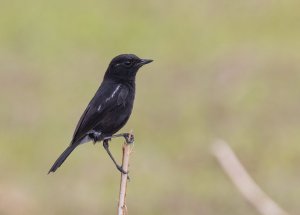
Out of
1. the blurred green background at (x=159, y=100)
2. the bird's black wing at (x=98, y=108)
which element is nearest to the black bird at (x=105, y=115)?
the bird's black wing at (x=98, y=108)

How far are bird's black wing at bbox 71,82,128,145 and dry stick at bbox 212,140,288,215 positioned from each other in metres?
3.57

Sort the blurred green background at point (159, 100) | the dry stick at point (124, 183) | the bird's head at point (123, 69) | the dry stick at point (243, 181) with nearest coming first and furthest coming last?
the dry stick at point (124, 183) → the bird's head at point (123, 69) → the dry stick at point (243, 181) → the blurred green background at point (159, 100)

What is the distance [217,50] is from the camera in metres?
18.6

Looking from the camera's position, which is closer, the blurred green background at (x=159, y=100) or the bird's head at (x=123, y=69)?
the bird's head at (x=123, y=69)

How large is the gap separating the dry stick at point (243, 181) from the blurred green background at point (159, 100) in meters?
0.16

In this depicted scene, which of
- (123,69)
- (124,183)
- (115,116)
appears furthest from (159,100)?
(124,183)

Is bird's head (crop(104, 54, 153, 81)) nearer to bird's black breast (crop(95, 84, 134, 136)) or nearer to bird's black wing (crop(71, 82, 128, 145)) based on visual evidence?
bird's black wing (crop(71, 82, 128, 145))

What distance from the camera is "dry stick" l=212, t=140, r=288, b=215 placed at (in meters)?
12.5

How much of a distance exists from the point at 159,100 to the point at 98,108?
7746 mm

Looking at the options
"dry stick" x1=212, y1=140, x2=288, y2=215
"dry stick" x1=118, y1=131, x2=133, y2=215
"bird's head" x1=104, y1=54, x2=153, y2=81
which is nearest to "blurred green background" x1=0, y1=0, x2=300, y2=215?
"dry stick" x1=212, y1=140, x2=288, y2=215

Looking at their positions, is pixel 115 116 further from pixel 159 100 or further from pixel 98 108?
pixel 159 100

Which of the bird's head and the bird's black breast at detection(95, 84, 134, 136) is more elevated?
the bird's head

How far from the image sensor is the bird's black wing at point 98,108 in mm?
8836

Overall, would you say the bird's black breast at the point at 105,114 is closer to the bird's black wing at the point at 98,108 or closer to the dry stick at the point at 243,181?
the bird's black wing at the point at 98,108
